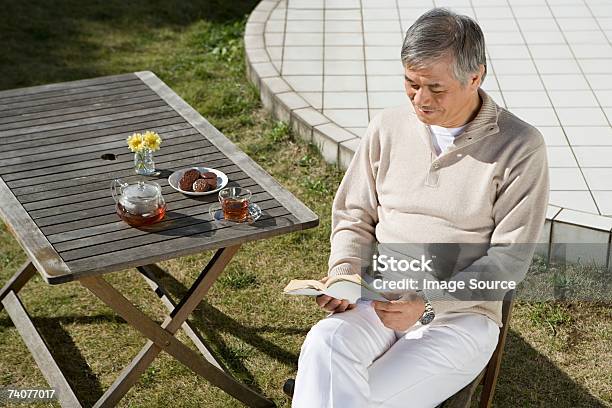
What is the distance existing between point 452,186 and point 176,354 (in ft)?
3.85

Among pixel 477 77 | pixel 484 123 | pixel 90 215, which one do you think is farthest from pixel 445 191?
pixel 90 215

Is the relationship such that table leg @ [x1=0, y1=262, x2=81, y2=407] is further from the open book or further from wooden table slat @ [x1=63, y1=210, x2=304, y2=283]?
the open book

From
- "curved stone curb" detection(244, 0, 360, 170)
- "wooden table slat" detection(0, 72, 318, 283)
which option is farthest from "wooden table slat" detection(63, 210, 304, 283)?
"curved stone curb" detection(244, 0, 360, 170)

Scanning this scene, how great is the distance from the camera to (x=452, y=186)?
10.2ft

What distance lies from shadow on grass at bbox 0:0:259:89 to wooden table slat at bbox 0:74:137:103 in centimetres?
218

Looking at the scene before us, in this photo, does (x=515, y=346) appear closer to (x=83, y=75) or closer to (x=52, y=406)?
(x=52, y=406)

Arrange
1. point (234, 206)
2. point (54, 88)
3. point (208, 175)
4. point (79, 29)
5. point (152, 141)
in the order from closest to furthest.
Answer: point (234, 206)
point (208, 175)
point (152, 141)
point (54, 88)
point (79, 29)

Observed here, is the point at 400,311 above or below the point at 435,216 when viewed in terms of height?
below

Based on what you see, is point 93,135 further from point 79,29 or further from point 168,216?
point 79,29

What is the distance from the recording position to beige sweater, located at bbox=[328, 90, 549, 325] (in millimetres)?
2980

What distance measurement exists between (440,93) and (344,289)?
0.68 meters

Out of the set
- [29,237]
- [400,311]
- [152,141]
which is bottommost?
[400,311]

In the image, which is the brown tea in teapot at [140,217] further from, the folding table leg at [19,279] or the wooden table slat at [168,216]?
the folding table leg at [19,279]

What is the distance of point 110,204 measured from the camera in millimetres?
3395
